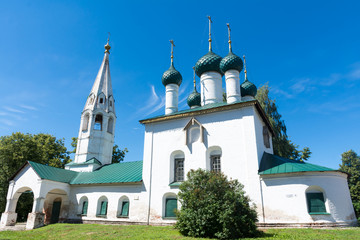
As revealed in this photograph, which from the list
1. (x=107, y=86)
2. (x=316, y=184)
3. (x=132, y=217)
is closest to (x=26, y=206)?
(x=107, y=86)

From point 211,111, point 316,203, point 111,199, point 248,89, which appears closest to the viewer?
point 316,203

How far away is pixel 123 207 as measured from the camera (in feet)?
49.1

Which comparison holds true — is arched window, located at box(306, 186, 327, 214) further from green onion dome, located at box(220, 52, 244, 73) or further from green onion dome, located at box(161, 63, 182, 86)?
green onion dome, located at box(161, 63, 182, 86)

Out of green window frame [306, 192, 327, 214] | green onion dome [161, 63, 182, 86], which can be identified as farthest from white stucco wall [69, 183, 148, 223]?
green window frame [306, 192, 327, 214]

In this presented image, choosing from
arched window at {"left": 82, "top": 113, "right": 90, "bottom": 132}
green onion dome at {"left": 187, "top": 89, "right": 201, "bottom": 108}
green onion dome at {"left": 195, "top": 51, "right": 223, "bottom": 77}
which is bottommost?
arched window at {"left": 82, "top": 113, "right": 90, "bottom": 132}

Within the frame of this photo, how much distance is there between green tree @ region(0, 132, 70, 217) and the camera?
22.1 meters

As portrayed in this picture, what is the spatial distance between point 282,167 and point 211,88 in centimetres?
722

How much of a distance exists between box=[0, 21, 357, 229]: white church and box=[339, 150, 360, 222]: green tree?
1783 centimetres

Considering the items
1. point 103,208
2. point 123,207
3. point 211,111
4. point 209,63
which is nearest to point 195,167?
point 211,111

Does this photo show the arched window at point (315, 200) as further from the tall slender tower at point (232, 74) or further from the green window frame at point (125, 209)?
the green window frame at point (125, 209)

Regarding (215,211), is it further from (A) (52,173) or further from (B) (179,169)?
(A) (52,173)

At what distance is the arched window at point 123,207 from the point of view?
1469 centimetres

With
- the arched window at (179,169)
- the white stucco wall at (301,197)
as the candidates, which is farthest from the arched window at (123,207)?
the white stucco wall at (301,197)

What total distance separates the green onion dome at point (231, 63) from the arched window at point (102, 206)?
1164 cm
